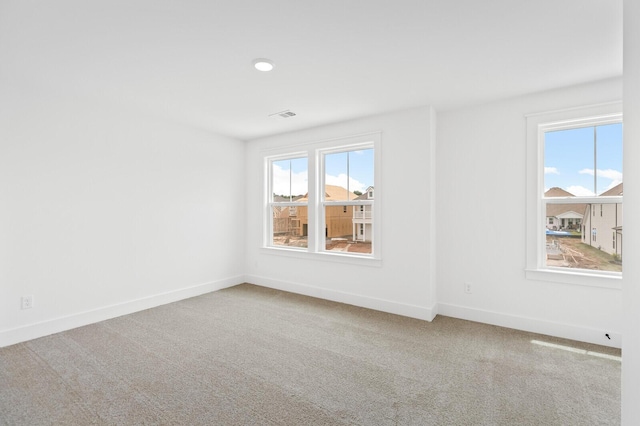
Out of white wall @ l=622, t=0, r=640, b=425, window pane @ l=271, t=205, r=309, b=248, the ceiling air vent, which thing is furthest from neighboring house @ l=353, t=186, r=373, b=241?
white wall @ l=622, t=0, r=640, b=425

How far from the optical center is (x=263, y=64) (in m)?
2.53

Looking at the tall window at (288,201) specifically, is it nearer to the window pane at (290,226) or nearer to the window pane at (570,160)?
the window pane at (290,226)

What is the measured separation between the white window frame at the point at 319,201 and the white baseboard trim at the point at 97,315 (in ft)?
4.01

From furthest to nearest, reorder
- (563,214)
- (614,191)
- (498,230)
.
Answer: (498,230), (563,214), (614,191)

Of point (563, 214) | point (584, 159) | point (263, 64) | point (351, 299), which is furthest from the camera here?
point (351, 299)

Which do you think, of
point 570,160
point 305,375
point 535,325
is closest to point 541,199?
point 570,160

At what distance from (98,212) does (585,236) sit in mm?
5152

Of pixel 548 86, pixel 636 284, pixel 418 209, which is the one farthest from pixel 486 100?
pixel 636 284

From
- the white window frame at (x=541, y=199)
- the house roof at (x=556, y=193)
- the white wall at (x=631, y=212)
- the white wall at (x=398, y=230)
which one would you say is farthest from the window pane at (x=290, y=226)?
the white wall at (x=631, y=212)

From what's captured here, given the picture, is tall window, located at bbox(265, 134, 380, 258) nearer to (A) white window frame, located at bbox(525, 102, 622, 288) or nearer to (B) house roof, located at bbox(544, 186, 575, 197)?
(A) white window frame, located at bbox(525, 102, 622, 288)

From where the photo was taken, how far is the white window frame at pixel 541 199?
3.01 m

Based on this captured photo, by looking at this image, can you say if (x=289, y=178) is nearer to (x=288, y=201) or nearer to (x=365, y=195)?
(x=288, y=201)

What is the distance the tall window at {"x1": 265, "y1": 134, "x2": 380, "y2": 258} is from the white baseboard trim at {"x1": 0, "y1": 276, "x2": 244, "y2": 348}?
4.33 feet

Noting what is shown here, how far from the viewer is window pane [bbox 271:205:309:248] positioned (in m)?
4.79
